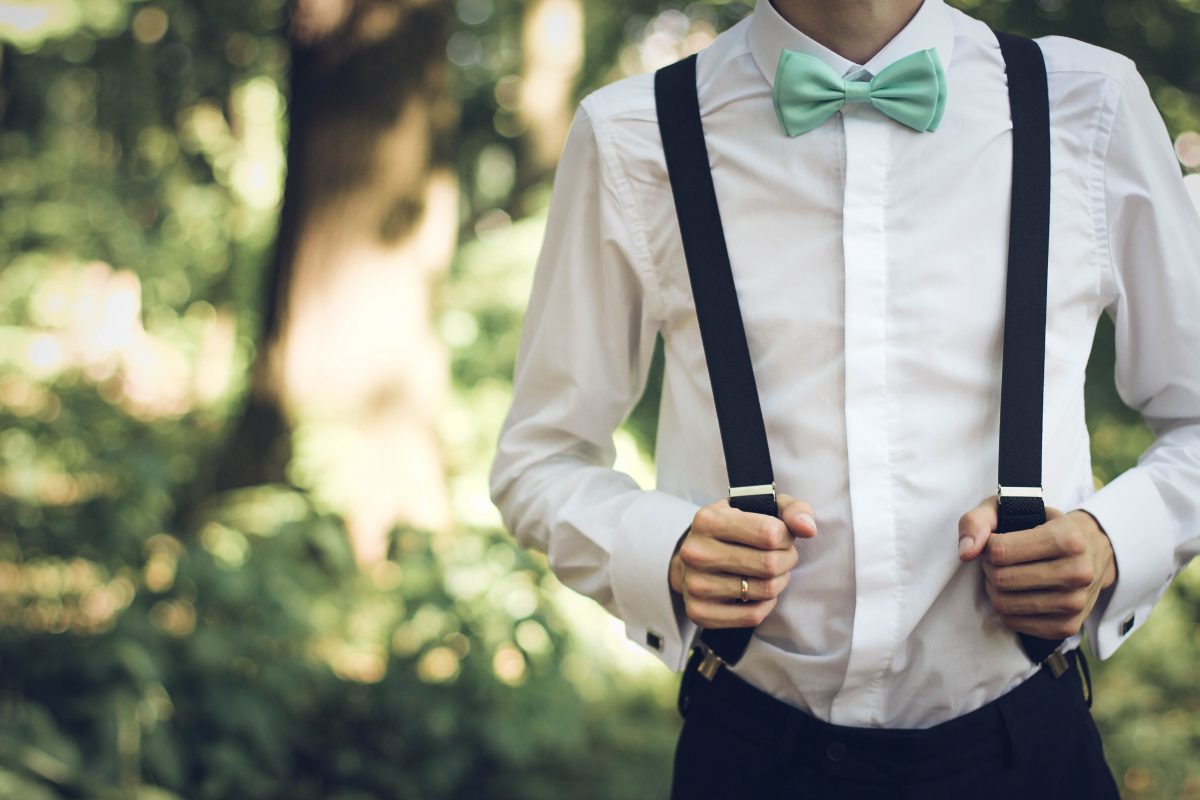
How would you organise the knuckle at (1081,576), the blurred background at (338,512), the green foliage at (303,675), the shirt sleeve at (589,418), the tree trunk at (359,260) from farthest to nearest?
the tree trunk at (359,260), the blurred background at (338,512), the green foliage at (303,675), the shirt sleeve at (589,418), the knuckle at (1081,576)

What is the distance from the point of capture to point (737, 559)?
124 cm

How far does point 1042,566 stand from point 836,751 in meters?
0.34

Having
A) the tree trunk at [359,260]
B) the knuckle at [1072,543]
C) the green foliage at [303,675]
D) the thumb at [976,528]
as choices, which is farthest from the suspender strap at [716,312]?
the tree trunk at [359,260]

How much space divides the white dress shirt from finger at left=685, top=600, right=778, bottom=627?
0.09m

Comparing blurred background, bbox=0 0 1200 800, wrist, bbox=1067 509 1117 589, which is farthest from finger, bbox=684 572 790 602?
blurred background, bbox=0 0 1200 800

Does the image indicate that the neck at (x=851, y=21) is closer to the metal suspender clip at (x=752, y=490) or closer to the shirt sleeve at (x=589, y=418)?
the shirt sleeve at (x=589, y=418)

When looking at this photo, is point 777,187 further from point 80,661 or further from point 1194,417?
point 80,661

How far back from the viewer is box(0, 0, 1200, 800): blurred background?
2.79 meters

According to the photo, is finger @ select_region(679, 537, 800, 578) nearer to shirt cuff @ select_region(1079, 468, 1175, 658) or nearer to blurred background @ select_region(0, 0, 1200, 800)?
shirt cuff @ select_region(1079, 468, 1175, 658)

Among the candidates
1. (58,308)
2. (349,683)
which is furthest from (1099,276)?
(58,308)

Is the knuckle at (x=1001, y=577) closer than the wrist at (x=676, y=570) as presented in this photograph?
Yes

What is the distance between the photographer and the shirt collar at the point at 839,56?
137cm

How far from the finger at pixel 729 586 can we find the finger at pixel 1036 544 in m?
0.24

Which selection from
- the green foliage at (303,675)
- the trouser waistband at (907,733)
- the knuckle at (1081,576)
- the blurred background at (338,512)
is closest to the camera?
the knuckle at (1081,576)
